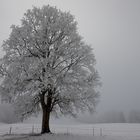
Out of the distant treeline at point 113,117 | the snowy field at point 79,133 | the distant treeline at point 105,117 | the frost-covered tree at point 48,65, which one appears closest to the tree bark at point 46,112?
the frost-covered tree at point 48,65

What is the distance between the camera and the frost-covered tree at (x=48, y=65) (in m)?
23.0

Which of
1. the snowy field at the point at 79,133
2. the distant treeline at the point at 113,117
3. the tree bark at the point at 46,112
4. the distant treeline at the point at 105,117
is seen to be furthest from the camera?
the distant treeline at the point at 113,117

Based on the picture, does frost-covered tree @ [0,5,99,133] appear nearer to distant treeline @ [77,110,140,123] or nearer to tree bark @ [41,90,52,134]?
tree bark @ [41,90,52,134]

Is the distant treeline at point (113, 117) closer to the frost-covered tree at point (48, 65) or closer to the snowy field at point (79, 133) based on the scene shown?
the snowy field at point (79, 133)

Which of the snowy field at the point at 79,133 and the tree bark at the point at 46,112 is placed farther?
the tree bark at the point at 46,112

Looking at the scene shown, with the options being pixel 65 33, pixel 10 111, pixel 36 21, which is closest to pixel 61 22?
pixel 65 33

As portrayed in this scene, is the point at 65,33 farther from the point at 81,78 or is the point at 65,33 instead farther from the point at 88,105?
the point at 88,105

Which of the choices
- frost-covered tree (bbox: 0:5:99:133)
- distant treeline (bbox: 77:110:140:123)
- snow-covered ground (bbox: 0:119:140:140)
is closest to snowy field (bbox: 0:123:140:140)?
snow-covered ground (bbox: 0:119:140:140)

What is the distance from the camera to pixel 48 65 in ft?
77.0

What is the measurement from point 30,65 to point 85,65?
6.50 metres

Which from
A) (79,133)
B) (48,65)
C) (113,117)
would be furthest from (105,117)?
(48,65)

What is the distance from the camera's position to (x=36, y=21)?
26.0 metres

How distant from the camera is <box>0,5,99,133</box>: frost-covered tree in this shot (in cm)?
2298

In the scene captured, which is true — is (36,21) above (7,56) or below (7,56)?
above
